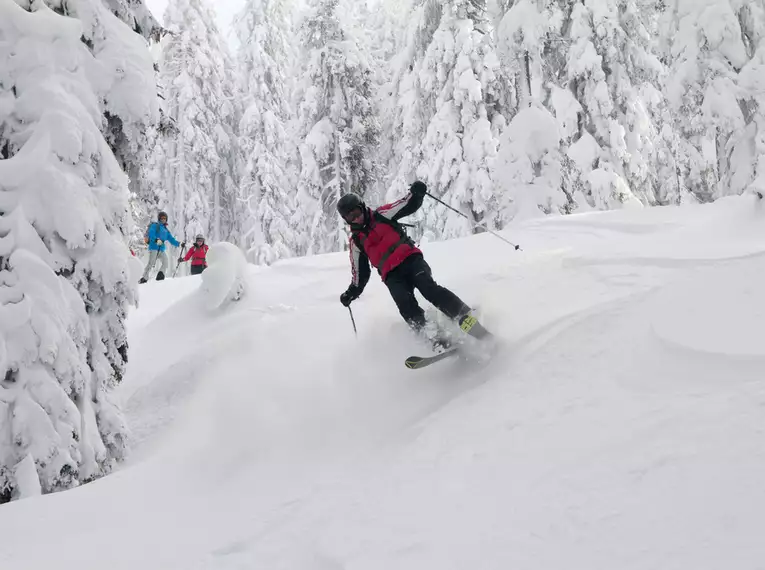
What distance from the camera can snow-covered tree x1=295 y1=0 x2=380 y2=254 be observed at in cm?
2127

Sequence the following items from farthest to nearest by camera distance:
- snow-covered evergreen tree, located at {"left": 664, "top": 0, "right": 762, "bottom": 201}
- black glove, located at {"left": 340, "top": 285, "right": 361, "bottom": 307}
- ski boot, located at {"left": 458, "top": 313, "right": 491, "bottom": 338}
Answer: snow-covered evergreen tree, located at {"left": 664, "top": 0, "right": 762, "bottom": 201} < black glove, located at {"left": 340, "top": 285, "right": 361, "bottom": 307} < ski boot, located at {"left": 458, "top": 313, "right": 491, "bottom": 338}

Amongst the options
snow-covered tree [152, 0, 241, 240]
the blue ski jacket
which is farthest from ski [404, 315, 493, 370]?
snow-covered tree [152, 0, 241, 240]

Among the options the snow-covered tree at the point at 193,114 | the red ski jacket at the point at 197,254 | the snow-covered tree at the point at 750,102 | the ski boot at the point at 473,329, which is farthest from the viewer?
the snow-covered tree at the point at 193,114

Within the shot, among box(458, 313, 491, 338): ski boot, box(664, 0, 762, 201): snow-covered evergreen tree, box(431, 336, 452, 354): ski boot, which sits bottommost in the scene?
box(431, 336, 452, 354): ski boot

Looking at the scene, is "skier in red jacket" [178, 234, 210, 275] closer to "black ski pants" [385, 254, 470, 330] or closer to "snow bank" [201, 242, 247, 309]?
"snow bank" [201, 242, 247, 309]

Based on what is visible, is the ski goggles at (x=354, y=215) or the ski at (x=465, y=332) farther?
the ski goggles at (x=354, y=215)

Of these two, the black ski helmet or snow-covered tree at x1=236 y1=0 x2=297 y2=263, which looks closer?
the black ski helmet

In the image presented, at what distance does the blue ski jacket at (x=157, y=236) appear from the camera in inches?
599

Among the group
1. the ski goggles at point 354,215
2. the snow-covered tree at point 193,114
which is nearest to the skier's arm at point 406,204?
the ski goggles at point 354,215

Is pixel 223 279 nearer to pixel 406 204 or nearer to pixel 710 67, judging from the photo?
pixel 406 204

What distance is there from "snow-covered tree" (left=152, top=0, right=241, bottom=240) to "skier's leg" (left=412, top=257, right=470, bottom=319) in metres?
21.5

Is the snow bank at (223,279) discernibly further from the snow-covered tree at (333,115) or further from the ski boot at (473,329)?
the snow-covered tree at (333,115)

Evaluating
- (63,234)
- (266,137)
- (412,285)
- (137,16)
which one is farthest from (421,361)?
(266,137)

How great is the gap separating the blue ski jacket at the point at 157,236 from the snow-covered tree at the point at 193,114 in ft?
33.7
